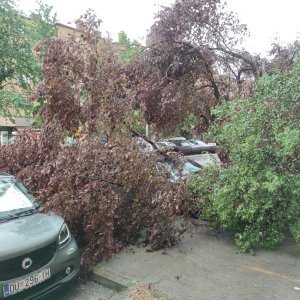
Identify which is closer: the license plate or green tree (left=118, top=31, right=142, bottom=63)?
the license plate

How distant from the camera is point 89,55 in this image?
5668mm

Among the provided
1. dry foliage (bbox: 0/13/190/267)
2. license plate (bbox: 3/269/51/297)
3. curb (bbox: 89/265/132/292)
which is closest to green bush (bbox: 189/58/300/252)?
dry foliage (bbox: 0/13/190/267)

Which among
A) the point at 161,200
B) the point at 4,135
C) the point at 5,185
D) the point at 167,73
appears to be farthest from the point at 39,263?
the point at 4,135

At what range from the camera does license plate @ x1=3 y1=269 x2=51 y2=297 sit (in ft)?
10.8

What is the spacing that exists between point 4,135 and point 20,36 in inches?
701

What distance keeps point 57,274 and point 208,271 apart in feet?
5.99

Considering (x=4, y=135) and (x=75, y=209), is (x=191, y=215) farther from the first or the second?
(x=4, y=135)

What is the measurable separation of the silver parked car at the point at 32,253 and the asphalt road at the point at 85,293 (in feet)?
0.92

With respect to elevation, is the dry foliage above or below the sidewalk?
above

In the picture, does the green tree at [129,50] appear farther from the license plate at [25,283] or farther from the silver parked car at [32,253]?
the license plate at [25,283]

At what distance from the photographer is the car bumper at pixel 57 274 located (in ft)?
11.4

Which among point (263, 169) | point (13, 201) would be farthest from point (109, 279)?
point (263, 169)

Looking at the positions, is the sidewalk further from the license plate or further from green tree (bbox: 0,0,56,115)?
green tree (bbox: 0,0,56,115)

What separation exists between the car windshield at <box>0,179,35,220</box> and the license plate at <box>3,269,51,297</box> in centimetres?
87
